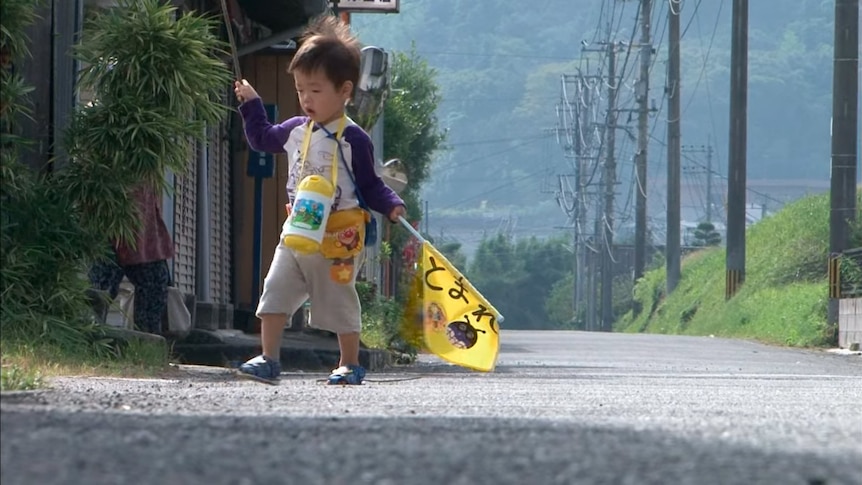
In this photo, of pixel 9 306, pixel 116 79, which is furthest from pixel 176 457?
pixel 116 79

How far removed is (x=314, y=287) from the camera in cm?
735

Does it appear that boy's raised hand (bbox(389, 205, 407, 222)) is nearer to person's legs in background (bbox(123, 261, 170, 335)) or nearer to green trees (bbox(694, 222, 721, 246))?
person's legs in background (bbox(123, 261, 170, 335))

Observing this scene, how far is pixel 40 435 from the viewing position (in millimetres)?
3797

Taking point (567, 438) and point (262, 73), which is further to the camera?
point (262, 73)

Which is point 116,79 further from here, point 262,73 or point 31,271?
point 262,73

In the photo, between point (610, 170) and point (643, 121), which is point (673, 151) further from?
point (610, 170)

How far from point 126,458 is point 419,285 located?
508cm

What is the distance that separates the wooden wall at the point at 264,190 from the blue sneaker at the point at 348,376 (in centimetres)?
686

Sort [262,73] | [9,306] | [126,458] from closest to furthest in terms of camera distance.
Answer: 1. [126,458]
2. [9,306]
3. [262,73]

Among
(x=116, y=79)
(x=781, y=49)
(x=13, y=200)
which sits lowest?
(x=13, y=200)

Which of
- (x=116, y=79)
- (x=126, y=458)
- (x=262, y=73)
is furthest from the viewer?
(x=262, y=73)

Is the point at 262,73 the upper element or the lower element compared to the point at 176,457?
upper

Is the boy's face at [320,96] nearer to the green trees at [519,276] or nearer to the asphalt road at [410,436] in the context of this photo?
the asphalt road at [410,436]

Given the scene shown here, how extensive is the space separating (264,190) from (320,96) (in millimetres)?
7174
